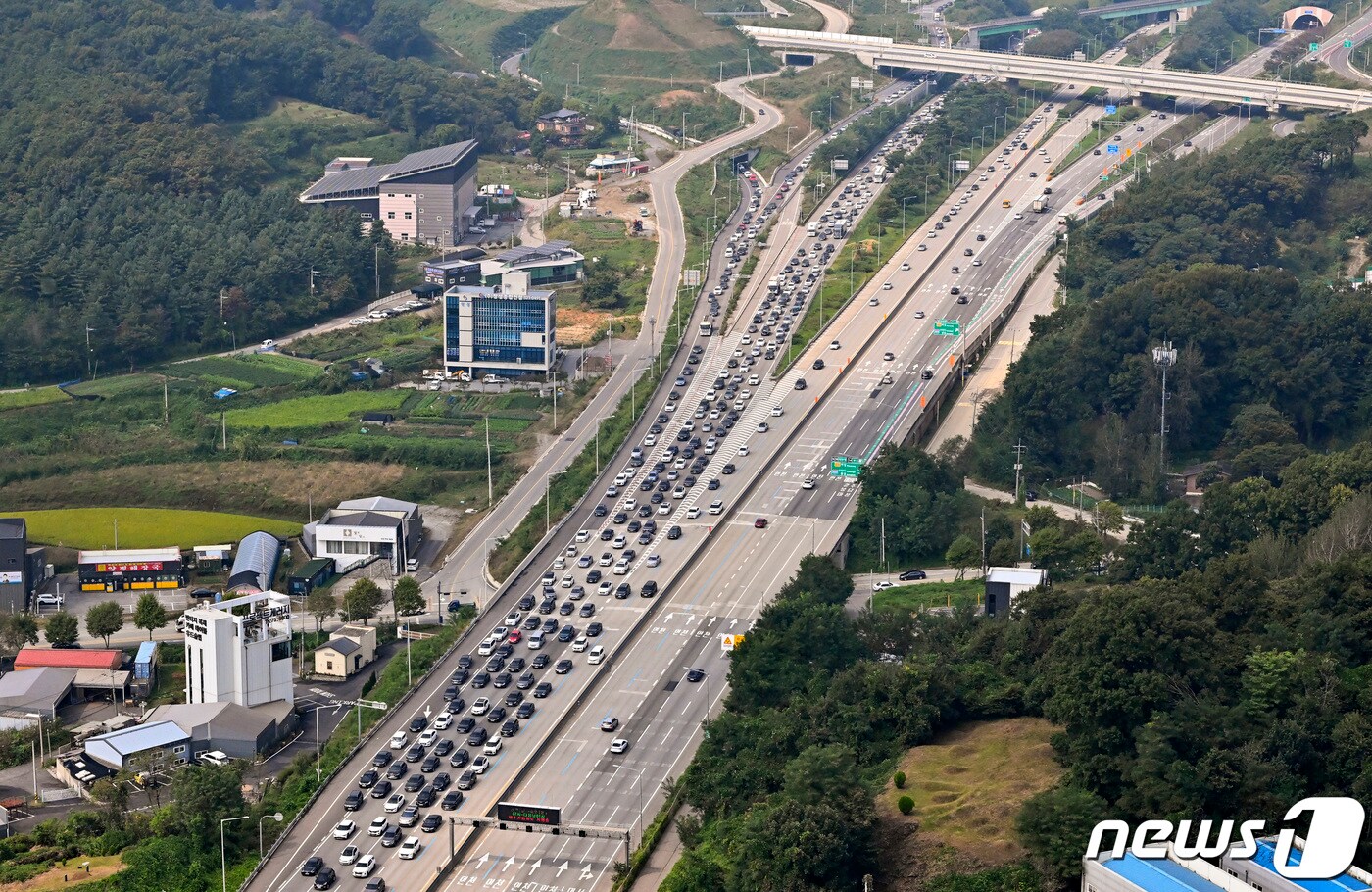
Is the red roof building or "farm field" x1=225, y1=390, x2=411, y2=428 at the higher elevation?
"farm field" x1=225, y1=390, x2=411, y2=428

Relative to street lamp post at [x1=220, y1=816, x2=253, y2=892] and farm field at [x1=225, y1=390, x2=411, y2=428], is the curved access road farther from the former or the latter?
street lamp post at [x1=220, y1=816, x2=253, y2=892]

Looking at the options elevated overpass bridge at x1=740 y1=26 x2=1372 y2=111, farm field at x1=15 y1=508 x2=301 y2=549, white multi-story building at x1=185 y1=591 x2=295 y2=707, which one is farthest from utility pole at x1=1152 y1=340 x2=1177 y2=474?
elevated overpass bridge at x1=740 y1=26 x2=1372 y2=111

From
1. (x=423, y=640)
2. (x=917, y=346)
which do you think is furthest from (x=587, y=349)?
(x=423, y=640)

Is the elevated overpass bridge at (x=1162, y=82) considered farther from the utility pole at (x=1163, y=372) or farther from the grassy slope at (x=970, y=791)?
the grassy slope at (x=970, y=791)

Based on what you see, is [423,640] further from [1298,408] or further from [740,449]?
[1298,408]
